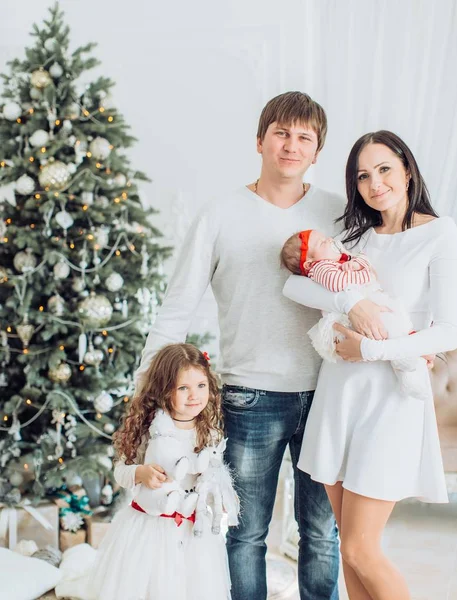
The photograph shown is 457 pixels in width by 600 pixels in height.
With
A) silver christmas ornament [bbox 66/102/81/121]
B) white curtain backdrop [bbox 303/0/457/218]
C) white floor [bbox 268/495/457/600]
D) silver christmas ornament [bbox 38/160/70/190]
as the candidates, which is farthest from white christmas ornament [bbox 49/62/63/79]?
white floor [bbox 268/495/457/600]

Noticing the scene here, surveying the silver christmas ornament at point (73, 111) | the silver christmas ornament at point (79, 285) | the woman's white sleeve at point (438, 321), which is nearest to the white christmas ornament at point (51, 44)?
the silver christmas ornament at point (73, 111)

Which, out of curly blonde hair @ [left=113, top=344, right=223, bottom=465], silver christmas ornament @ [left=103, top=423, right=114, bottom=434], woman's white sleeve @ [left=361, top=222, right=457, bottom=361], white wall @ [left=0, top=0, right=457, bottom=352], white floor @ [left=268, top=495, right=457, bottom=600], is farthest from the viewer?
white wall @ [left=0, top=0, right=457, bottom=352]

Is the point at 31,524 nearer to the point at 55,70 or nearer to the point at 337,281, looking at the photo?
the point at 55,70

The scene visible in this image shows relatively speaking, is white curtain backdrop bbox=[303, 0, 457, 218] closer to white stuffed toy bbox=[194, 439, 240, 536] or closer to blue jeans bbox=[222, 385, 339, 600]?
blue jeans bbox=[222, 385, 339, 600]

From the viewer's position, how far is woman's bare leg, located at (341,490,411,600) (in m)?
1.80

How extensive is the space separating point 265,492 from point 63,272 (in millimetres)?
1532

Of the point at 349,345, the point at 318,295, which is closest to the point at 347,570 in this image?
the point at 349,345

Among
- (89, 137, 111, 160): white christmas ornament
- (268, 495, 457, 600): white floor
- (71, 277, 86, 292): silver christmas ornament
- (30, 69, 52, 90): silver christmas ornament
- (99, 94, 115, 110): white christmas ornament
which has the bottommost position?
(268, 495, 457, 600): white floor

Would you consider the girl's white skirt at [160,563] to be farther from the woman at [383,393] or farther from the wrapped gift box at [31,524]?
the wrapped gift box at [31,524]

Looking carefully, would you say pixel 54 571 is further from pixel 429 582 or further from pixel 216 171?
pixel 216 171

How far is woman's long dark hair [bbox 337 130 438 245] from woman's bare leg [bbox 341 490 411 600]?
2.34 ft

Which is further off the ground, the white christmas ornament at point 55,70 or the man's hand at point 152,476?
the white christmas ornament at point 55,70

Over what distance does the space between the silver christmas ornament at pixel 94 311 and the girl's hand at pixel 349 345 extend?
1576mm

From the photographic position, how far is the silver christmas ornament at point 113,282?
10.5 ft
